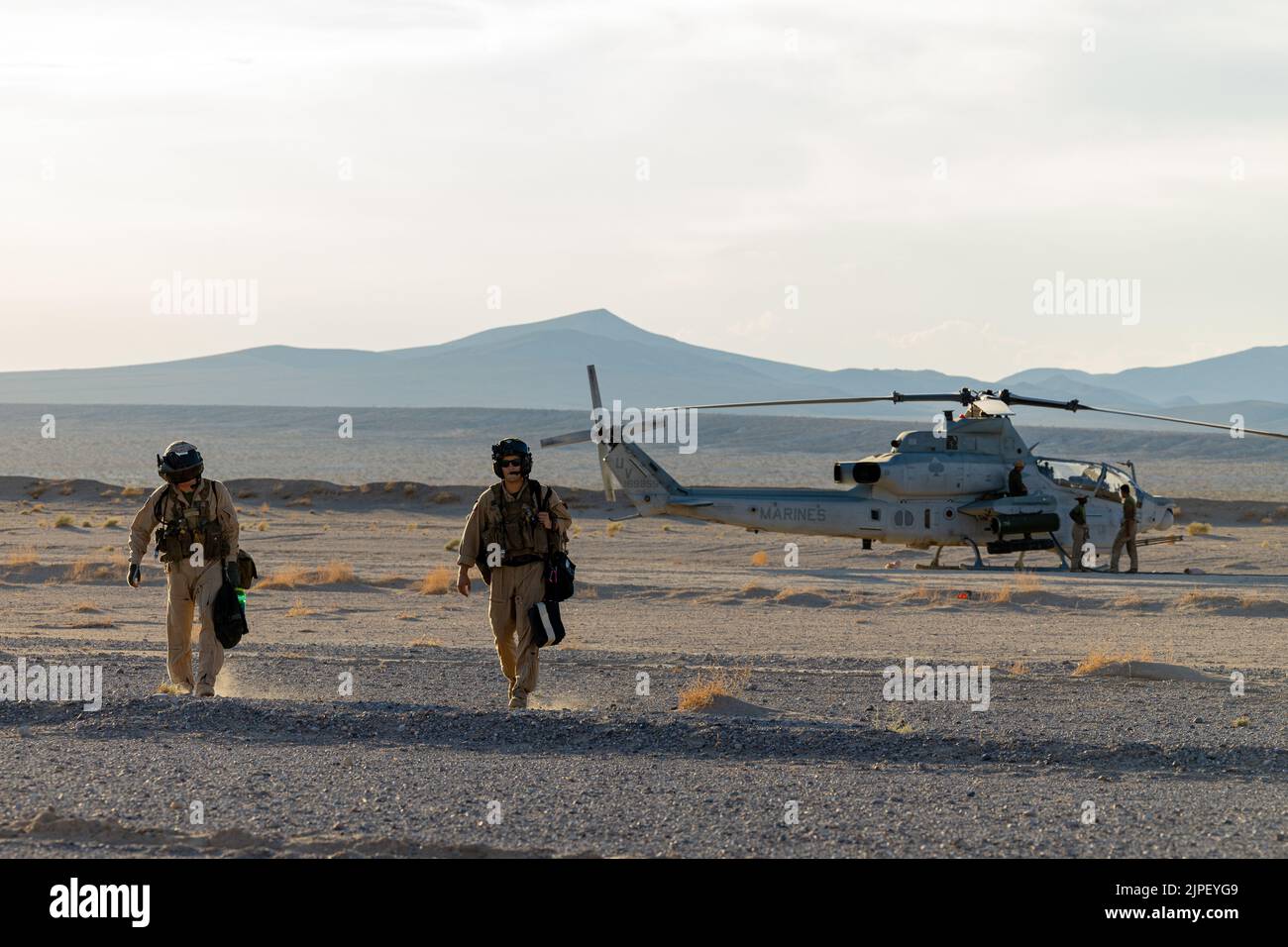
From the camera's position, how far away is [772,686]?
38.4 ft

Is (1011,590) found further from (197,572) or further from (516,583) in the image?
(197,572)

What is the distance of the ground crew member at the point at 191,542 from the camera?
33.6 ft

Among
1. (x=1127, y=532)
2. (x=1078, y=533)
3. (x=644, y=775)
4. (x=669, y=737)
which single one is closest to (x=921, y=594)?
(x=1078, y=533)

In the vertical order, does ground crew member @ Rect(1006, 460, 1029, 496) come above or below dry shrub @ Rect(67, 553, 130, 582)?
above

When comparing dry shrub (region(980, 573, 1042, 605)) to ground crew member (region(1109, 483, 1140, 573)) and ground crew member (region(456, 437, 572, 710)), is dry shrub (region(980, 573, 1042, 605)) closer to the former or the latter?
ground crew member (region(1109, 483, 1140, 573))

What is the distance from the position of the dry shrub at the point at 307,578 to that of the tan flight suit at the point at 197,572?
1316cm

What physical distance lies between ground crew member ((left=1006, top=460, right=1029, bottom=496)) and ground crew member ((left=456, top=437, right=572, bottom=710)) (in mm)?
16768

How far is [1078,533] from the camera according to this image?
25.6 meters

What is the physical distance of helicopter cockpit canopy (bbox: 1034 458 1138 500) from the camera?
26.2 m

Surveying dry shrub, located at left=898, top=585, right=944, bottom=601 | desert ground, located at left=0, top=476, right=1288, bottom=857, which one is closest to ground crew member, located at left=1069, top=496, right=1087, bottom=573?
dry shrub, located at left=898, top=585, right=944, bottom=601

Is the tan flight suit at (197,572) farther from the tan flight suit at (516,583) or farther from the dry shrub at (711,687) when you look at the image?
the dry shrub at (711,687)

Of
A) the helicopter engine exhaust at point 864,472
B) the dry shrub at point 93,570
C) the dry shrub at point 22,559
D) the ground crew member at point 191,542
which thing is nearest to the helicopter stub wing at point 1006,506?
the helicopter engine exhaust at point 864,472

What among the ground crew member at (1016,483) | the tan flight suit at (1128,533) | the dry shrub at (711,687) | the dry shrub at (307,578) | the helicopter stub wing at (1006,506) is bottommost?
the dry shrub at (307,578)
